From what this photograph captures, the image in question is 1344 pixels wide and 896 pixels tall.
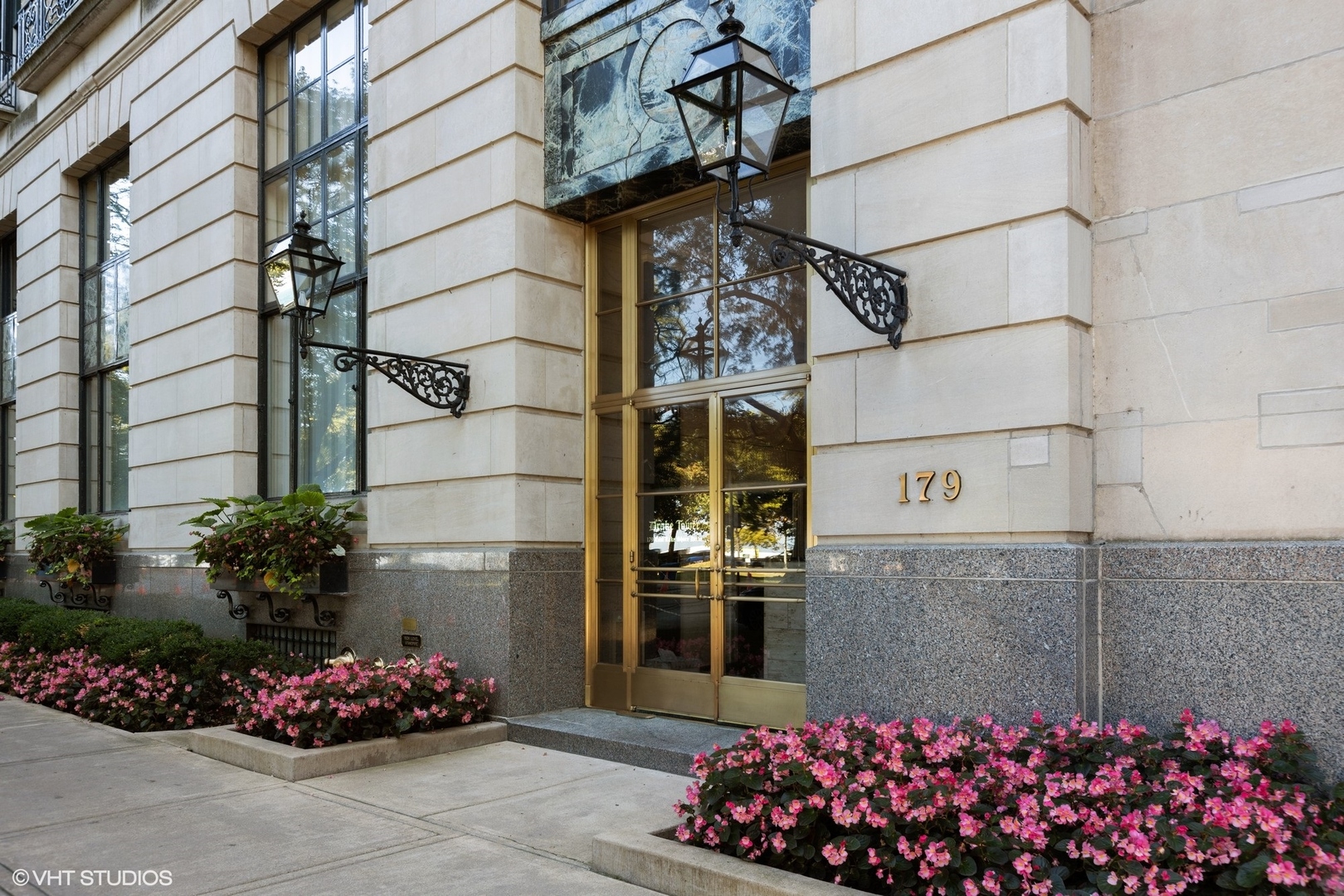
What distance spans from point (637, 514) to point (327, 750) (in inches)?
114

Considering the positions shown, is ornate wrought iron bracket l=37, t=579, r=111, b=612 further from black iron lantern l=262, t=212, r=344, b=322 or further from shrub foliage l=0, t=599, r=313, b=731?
black iron lantern l=262, t=212, r=344, b=322

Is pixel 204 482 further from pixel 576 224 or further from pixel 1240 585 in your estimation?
pixel 1240 585

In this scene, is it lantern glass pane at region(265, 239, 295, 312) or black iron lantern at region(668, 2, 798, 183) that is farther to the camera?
lantern glass pane at region(265, 239, 295, 312)

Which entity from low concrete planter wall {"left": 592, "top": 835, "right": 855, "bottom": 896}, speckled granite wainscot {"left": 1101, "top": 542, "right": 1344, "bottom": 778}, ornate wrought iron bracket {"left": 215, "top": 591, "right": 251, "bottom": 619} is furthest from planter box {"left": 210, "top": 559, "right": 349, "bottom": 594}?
speckled granite wainscot {"left": 1101, "top": 542, "right": 1344, "bottom": 778}

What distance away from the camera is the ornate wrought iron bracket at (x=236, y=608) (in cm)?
1088

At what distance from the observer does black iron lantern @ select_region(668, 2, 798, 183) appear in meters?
5.00

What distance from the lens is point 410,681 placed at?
7.68m

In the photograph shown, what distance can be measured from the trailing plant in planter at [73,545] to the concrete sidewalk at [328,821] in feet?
19.5

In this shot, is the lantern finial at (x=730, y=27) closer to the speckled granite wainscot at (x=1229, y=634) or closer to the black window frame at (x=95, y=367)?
the speckled granite wainscot at (x=1229, y=634)

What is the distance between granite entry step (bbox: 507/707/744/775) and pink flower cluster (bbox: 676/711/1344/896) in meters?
1.70

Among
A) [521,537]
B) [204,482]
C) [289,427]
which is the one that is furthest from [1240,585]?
[204,482]

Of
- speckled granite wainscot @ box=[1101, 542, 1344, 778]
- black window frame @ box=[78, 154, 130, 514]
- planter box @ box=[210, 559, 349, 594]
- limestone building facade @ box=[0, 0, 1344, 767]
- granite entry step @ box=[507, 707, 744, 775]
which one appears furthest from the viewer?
black window frame @ box=[78, 154, 130, 514]

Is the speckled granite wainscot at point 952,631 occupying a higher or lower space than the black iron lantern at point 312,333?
lower

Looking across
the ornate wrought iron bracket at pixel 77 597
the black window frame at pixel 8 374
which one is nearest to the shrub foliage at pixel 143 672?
the ornate wrought iron bracket at pixel 77 597
